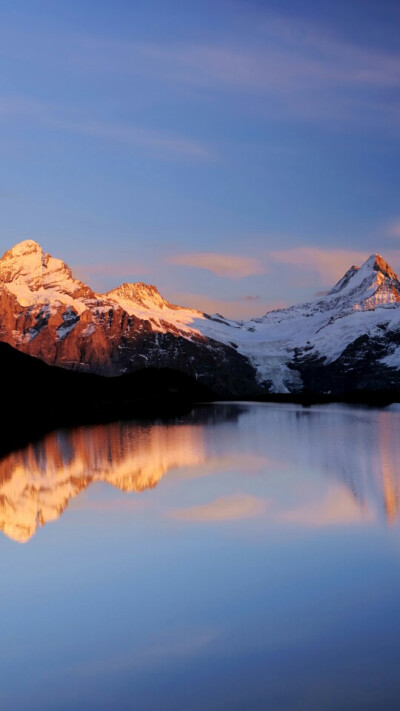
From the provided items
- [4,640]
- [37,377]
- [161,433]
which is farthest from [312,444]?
[37,377]

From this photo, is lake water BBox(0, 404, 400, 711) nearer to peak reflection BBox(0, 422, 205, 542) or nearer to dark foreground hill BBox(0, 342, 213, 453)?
peak reflection BBox(0, 422, 205, 542)

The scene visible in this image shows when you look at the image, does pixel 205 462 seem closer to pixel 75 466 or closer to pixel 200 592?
pixel 75 466

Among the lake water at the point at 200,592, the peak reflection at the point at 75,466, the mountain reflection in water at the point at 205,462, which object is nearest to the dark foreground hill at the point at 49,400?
the mountain reflection in water at the point at 205,462

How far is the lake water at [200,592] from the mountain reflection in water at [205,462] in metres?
0.30

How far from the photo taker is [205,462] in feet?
217

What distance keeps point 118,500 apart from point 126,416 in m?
92.8

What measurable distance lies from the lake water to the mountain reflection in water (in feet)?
0.99

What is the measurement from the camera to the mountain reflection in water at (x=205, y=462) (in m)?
41.2

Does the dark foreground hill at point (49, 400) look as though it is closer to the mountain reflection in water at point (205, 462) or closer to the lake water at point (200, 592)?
the mountain reflection in water at point (205, 462)

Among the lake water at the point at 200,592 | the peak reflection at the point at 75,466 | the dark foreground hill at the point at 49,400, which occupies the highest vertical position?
the dark foreground hill at the point at 49,400

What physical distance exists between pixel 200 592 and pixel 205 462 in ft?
132

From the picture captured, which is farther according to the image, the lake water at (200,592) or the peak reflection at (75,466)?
the peak reflection at (75,466)

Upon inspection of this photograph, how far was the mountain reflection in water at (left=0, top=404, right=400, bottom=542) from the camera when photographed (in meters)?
41.2

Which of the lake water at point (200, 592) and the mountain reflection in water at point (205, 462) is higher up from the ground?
the mountain reflection in water at point (205, 462)
